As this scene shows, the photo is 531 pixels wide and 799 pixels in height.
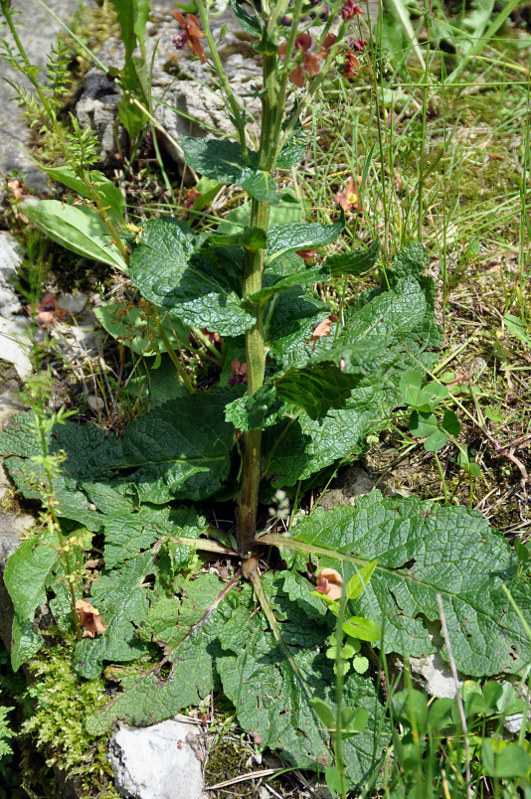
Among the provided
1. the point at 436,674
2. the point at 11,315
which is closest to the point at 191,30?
the point at 11,315

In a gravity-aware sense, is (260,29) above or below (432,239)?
above

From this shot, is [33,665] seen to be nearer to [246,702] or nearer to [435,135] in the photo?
[246,702]

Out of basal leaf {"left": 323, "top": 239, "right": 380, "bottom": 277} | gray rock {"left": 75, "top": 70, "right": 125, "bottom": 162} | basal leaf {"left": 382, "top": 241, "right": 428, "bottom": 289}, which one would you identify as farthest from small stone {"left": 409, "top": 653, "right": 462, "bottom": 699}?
gray rock {"left": 75, "top": 70, "right": 125, "bottom": 162}

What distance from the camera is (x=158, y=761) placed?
1920mm

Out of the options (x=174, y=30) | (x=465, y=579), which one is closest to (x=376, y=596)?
(x=465, y=579)

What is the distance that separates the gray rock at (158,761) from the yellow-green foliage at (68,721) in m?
0.06

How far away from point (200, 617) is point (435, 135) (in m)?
2.62

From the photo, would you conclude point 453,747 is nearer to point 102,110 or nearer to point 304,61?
point 304,61

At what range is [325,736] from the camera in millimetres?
1885

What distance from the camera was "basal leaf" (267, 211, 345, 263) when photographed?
6.40 ft

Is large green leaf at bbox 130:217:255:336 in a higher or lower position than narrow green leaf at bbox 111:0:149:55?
lower

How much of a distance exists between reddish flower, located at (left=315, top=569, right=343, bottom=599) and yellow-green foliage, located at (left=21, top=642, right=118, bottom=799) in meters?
0.78

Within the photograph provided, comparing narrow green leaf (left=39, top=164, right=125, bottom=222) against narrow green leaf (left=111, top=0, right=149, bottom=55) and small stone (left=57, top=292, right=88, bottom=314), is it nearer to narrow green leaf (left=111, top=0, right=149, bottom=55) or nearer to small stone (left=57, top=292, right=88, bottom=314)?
small stone (left=57, top=292, right=88, bottom=314)

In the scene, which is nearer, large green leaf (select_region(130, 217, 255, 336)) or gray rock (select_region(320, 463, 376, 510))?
large green leaf (select_region(130, 217, 255, 336))
